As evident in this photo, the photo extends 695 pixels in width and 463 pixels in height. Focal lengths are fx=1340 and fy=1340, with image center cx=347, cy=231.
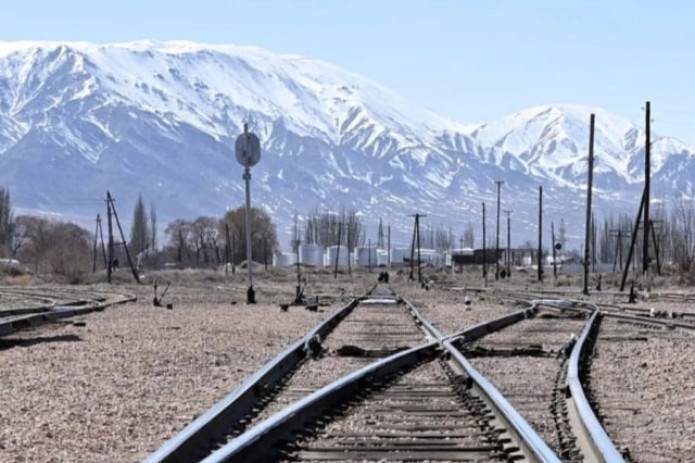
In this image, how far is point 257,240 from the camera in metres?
187

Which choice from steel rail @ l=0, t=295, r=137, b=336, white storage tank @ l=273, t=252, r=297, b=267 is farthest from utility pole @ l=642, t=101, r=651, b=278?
white storage tank @ l=273, t=252, r=297, b=267

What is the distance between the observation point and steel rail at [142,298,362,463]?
715cm

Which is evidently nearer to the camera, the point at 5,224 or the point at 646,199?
the point at 646,199

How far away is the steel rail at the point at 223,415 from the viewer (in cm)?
715

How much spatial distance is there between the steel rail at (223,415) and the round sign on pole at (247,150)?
72.2 ft

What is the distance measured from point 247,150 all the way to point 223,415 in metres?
27.7

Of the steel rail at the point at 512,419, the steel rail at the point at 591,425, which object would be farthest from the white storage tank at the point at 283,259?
the steel rail at the point at 591,425

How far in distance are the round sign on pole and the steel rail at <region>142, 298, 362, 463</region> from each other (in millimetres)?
22017

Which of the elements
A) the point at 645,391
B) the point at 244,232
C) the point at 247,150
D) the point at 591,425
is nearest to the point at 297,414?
the point at 591,425

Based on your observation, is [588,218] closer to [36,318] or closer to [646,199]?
[646,199]

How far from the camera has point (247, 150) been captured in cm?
3612

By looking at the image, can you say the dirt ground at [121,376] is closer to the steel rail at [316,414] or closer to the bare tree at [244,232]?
the steel rail at [316,414]

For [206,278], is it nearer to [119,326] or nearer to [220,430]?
[119,326]

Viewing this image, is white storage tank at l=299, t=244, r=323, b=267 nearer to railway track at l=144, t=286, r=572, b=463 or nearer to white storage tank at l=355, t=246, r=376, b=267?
white storage tank at l=355, t=246, r=376, b=267
